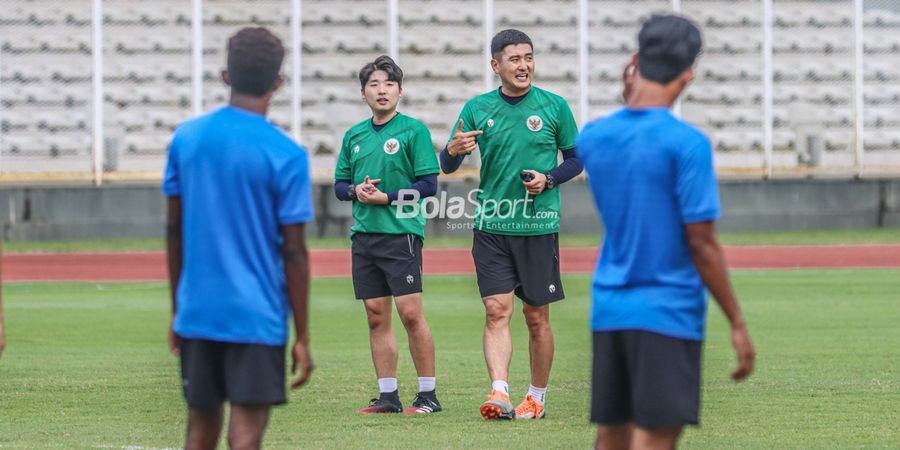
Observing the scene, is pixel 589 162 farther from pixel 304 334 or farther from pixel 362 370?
pixel 362 370

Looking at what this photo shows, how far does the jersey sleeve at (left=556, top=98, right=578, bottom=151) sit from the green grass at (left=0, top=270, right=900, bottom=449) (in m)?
1.61

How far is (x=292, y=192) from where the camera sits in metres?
4.93

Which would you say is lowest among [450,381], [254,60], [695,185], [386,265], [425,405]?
[450,381]

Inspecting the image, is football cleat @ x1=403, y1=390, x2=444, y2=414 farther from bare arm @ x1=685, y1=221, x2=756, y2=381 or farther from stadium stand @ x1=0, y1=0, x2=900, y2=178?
stadium stand @ x1=0, y1=0, x2=900, y2=178

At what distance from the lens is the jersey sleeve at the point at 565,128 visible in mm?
8805

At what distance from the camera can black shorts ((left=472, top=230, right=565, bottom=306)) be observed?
8.70m

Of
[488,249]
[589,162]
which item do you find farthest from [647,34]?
[488,249]

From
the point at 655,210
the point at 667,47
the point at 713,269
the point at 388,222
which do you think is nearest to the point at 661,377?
the point at 713,269

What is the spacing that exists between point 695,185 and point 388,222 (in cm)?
435

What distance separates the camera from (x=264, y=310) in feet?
16.2

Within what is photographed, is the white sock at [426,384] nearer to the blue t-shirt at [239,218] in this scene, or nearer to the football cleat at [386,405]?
the football cleat at [386,405]

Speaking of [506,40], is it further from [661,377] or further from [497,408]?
[661,377]

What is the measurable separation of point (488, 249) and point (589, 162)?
3.81m

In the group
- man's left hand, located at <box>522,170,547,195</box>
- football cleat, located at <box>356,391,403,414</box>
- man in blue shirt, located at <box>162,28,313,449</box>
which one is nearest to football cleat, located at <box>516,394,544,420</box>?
football cleat, located at <box>356,391,403,414</box>
